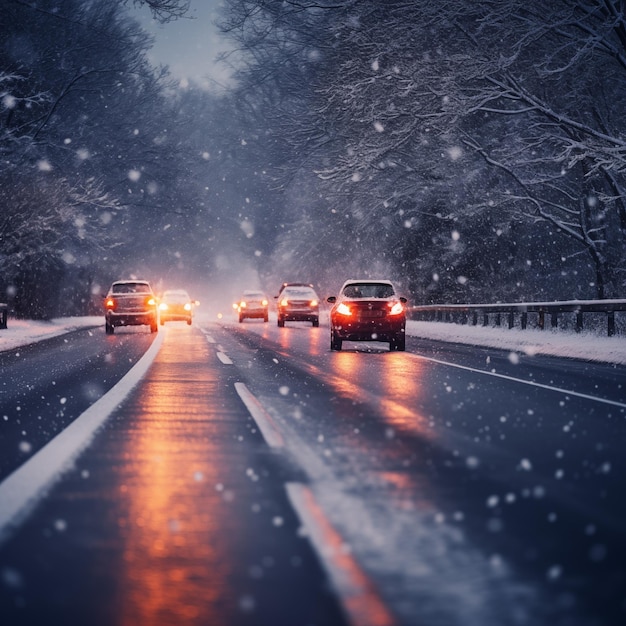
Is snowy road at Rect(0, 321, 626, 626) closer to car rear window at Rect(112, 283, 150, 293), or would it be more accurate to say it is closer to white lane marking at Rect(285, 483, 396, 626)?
white lane marking at Rect(285, 483, 396, 626)

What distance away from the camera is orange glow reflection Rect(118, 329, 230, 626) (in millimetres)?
4273

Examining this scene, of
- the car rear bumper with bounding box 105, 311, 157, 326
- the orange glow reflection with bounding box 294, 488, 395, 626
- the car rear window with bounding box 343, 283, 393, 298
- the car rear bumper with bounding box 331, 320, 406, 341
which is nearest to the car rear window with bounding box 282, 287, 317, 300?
the car rear bumper with bounding box 105, 311, 157, 326

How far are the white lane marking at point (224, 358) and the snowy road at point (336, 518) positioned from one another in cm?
684

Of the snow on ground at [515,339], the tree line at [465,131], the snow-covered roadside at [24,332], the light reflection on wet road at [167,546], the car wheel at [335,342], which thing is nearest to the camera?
the light reflection on wet road at [167,546]

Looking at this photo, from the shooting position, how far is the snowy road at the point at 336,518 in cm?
429

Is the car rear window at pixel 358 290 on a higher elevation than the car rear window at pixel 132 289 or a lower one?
lower

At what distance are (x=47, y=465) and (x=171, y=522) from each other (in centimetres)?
221

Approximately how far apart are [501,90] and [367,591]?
19.2 meters

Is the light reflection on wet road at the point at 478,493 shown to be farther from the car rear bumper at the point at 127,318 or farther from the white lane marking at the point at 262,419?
the car rear bumper at the point at 127,318

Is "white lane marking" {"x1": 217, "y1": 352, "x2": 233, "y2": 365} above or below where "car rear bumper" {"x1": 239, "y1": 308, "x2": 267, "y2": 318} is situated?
below

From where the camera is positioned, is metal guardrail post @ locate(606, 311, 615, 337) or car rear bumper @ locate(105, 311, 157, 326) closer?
metal guardrail post @ locate(606, 311, 615, 337)

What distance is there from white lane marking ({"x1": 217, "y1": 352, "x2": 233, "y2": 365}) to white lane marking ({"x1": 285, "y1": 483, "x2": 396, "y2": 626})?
1250cm

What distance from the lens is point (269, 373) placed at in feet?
53.6

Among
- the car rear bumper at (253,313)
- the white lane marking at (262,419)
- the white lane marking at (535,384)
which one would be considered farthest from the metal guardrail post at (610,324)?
the car rear bumper at (253,313)
